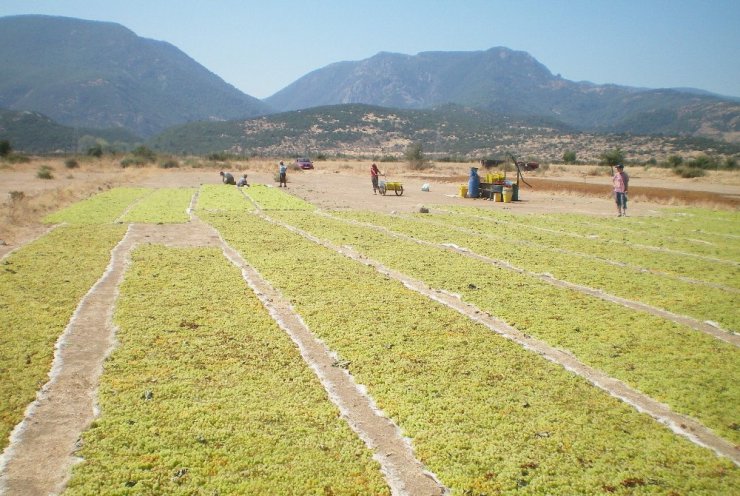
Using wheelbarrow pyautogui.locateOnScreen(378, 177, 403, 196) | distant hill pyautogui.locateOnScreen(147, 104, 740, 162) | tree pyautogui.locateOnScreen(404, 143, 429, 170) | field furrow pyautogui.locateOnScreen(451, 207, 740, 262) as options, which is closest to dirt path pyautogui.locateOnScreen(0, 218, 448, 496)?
field furrow pyautogui.locateOnScreen(451, 207, 740, 262)

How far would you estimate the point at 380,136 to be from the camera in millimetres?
128750

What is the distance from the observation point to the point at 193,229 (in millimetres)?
16625

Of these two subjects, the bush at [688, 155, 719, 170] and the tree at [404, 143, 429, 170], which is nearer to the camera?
the bush at [688, 155, 719, 170]

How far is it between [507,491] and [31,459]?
132 inches

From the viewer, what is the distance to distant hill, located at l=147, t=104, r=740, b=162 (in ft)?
356

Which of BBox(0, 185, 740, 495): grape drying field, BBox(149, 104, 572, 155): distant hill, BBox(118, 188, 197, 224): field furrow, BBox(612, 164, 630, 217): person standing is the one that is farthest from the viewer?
BBox(149, 104, 572, 155): distant hill

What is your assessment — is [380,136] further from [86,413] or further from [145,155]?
[86,413]

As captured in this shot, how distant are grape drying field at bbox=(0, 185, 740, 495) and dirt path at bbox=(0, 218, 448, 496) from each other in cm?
3

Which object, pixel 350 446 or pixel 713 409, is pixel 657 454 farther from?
pixel 350 446

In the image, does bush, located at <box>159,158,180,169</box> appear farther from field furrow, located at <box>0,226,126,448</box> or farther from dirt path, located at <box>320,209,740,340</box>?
dirt path, located at <box>320,209,740,340</box>

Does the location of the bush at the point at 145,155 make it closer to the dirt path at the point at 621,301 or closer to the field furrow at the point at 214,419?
the dirt path at the point at 621,301

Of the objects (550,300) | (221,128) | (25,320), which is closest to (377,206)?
(550,300)

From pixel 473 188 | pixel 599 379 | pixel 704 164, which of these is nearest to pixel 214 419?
pixel 599 379

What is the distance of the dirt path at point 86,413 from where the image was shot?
13.5 ft
